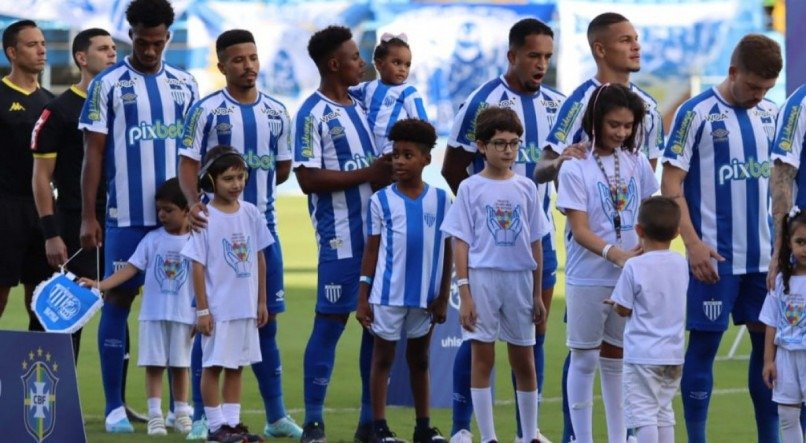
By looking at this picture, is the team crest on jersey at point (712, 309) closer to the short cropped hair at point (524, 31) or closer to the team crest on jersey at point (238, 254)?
the short cropped hair at point (524, 31)

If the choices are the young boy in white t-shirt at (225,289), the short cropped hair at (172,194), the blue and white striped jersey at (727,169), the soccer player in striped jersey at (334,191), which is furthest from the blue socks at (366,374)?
the blue and white striped jersey at (727,169)

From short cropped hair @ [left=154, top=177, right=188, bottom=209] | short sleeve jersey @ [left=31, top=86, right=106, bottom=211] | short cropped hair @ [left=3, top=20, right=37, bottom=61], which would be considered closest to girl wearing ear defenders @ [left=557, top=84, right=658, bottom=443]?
short cropped hair @ [left=154, top=177, right=188, bottom=209]

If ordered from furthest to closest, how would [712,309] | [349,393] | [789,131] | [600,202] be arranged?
[349,393]
[712,309]
[600,202]
[789,131]

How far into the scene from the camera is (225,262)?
25.9 ft

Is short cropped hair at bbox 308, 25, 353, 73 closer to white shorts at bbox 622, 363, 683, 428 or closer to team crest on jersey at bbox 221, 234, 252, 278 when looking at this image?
team crest on jersey at bbox 221, 234, 252, 278

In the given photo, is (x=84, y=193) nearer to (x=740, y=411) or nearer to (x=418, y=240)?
(x=418, y=240)

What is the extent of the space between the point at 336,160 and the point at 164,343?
1.32m

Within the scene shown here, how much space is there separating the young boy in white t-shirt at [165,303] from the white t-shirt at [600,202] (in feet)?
7.22

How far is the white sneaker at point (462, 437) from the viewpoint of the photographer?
7.91 meters

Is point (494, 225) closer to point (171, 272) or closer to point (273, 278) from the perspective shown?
point (273, 278)

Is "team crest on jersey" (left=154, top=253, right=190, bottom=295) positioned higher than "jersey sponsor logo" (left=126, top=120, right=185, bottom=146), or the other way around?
"jersey sponsor logo" (left=126, top=120, right=185, bottom=146)

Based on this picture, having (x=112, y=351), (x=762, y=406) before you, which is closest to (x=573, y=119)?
(x=762, y=406)

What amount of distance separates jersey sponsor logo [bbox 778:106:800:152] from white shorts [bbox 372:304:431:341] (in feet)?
6.06

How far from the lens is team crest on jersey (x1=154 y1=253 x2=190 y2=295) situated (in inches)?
334
